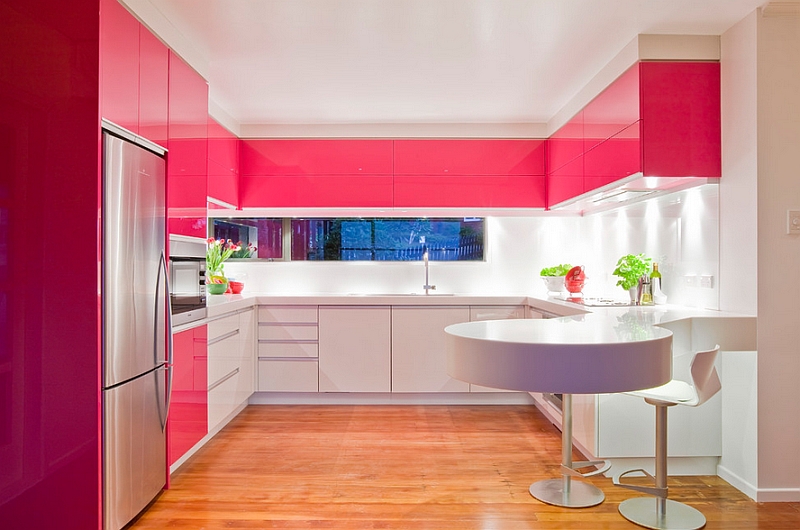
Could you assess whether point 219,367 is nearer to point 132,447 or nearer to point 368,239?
point 132,447

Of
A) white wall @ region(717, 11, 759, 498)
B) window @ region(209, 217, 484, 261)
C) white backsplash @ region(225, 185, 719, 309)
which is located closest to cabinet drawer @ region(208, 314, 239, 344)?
white backsplash @ region(225, 185, 719, 309)

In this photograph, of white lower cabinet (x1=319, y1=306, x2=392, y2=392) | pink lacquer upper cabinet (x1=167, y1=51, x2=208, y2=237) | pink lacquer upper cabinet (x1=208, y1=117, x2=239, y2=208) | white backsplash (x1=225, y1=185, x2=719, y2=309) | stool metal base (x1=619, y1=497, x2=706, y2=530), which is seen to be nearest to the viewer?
stool metal base (x1=619, y1=497, x2=706, y2=530)

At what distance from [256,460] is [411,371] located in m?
1.58

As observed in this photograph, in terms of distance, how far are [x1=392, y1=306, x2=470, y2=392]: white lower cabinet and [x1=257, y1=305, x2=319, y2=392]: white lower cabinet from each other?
2.19 ft

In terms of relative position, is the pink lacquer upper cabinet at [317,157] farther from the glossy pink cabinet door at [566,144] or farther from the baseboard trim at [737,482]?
the baseboard trim at [737,482]

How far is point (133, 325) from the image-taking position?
240 cm

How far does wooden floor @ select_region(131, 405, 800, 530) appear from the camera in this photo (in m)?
2.56

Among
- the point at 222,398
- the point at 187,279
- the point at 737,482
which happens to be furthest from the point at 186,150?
the point at 737,482

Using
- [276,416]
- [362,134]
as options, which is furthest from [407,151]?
[276,416]

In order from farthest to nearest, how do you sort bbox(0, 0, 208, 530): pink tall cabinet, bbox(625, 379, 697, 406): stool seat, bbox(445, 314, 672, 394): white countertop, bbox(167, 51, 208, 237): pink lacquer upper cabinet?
bbox(167, 51, 208, 237): pink lacquer upper cabinet < bbox(625, 379, 697, 406): stool seat < bbox(0, 0, 208, 530): pink tall cabinet < bbox(445, 314, 672, 394): white countertop

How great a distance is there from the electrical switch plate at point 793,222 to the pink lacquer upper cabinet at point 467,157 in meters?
2.32

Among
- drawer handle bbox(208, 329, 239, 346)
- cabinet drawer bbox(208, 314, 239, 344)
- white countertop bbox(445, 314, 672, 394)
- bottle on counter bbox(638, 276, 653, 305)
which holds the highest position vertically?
→ bottle on counter bbox(638, 276, 653, 305)

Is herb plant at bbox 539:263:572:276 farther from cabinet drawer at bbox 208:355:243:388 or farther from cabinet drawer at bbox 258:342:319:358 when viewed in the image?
cabinet drawer at bbox 208:355:243:388

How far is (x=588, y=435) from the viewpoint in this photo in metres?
3.16
